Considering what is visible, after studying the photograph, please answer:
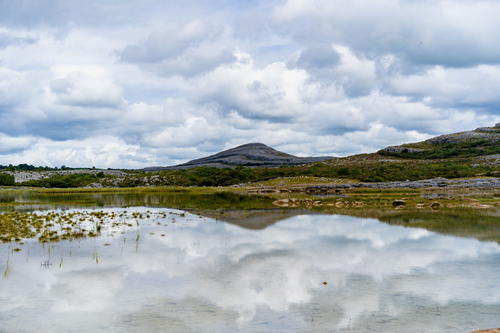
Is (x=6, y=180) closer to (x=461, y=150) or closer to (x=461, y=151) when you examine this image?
(x=461, y=151)

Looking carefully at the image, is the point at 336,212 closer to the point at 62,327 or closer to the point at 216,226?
the point at 216,226

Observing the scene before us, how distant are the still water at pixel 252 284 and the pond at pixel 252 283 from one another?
51mm

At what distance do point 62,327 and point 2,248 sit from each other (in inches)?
629

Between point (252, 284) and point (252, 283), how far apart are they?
156 millimetres

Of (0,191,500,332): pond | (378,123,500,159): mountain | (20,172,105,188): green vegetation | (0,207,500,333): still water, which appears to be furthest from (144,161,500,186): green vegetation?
(0,207,500,333): still water

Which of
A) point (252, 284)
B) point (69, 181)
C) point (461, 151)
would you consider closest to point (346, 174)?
point (461, 151)

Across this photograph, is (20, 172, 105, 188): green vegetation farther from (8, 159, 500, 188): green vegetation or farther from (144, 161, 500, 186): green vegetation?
(144, 161, 500, 186): green vegetation

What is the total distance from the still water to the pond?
51 millimetres

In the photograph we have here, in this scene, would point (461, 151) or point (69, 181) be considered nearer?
point (69, 181)

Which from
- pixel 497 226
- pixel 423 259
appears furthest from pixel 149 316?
pixel 497 226

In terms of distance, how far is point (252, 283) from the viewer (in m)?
17.8

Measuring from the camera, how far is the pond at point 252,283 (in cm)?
1345

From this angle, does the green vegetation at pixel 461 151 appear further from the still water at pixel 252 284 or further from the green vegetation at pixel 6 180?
the green vegetation at pixel 6 180

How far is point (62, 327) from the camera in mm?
13180
